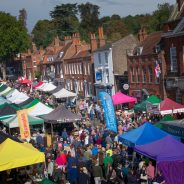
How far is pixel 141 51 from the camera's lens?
Answer: 40.5 metres

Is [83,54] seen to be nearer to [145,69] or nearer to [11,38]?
[145,69]

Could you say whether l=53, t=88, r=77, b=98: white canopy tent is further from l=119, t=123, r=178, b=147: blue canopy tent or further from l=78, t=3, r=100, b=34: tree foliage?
l=78, t=3, r=100, b=34: tree foliage

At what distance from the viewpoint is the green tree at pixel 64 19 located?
337 feet

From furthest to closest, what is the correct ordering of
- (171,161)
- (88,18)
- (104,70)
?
(88,18) < (104,70) < (171,161)

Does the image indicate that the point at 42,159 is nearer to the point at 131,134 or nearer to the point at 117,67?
the point at 131,134

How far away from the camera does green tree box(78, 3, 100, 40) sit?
361ft

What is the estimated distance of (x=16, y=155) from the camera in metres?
13.2

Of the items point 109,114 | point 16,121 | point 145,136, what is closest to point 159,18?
point 109,114

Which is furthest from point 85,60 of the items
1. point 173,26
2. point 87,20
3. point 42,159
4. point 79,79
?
point 87,20

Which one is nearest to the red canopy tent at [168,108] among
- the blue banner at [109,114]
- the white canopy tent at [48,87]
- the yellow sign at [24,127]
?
the blue banner at [109,114]

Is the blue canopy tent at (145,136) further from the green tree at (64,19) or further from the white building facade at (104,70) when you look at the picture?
the green tree at (64,19)

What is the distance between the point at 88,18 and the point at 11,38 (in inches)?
1299

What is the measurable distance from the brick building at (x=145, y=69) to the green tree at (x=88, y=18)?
209 feet

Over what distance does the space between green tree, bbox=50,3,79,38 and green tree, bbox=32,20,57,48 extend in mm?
1826
